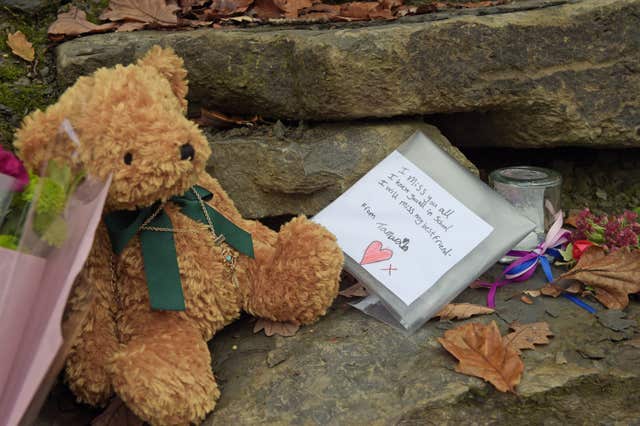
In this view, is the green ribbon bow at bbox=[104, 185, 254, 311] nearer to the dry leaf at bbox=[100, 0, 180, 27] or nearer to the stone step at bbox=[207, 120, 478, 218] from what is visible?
the stone step at bbox=[207, 120, 478, 218]

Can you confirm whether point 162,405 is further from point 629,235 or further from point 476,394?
point 629,235

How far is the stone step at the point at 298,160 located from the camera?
237 cm

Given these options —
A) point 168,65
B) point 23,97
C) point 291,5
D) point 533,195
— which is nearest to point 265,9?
point 291,5

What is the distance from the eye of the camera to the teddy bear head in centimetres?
152

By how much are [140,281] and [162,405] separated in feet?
1.16

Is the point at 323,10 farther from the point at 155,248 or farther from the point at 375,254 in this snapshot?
the point at 155,248

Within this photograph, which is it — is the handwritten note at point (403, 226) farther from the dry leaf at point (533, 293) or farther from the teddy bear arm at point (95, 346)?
the teddy bear arm at point (95, 346)

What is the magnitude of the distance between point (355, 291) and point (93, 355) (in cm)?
84

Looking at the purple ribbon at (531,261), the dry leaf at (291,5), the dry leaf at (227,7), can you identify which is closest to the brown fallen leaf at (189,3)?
the dry leaf at (227,7)

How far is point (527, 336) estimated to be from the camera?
6.20 ft

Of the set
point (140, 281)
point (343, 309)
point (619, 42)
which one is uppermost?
point (619, 42)

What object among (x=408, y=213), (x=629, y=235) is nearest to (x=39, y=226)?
(x=408, y=213)

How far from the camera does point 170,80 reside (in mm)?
1830

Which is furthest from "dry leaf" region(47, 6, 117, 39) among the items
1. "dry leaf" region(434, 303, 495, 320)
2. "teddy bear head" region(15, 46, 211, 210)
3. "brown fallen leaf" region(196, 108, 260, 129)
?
"dry leaf" region(434, 303, 495, 320)
